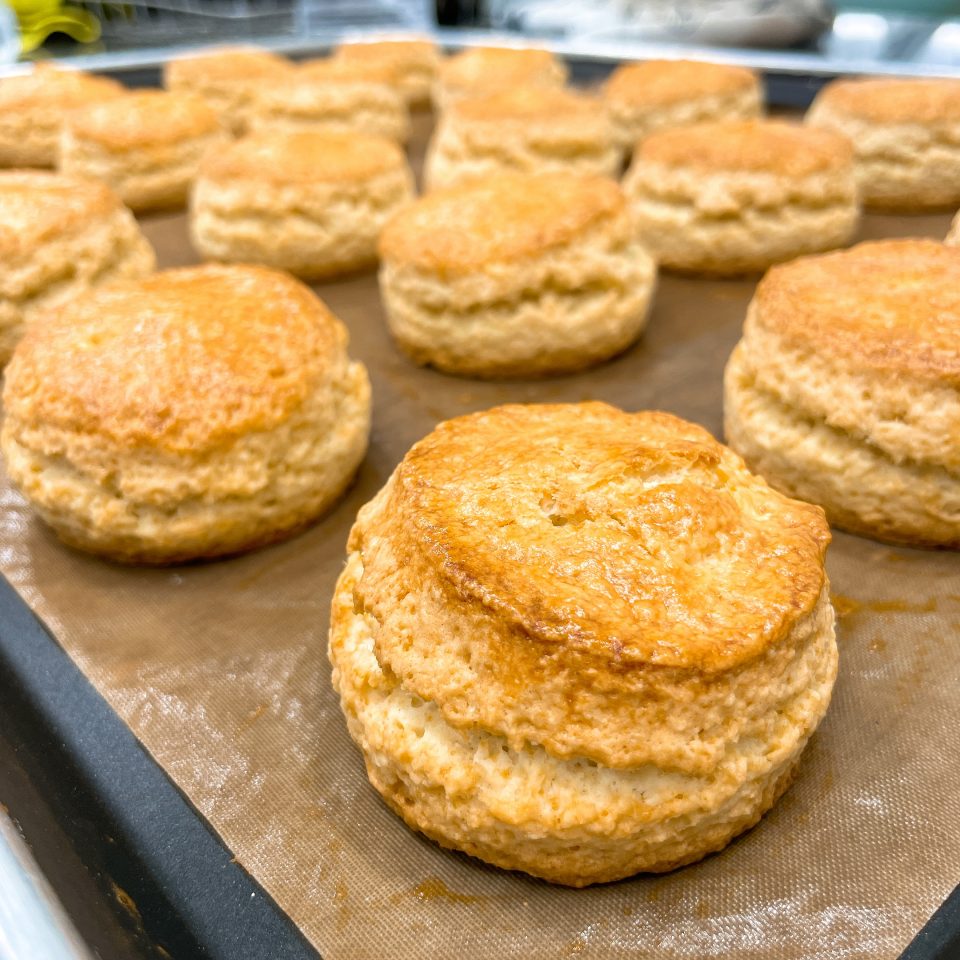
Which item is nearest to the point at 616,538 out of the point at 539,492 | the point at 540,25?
the point at 539,492

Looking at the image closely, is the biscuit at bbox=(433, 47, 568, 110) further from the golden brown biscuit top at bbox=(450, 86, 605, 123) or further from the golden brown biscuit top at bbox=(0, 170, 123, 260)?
the golden brown biscuit top at bbox=(0, 170, 123, 260)

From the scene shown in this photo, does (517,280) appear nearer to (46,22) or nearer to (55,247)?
(55,247)

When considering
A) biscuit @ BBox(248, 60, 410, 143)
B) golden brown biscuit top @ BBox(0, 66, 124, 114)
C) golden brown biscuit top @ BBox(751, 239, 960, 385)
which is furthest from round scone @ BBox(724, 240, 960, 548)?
golden brown biscuit top @ BBox(0, 66, 124, 114)

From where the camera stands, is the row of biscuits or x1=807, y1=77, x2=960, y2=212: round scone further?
x1=807, y1=77, x2=960, y2=212: round scone

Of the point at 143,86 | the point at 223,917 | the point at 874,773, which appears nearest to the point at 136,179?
the point at 143,86

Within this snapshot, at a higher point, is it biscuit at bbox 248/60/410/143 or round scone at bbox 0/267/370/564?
biscuit at bbox 248/60/410/143
